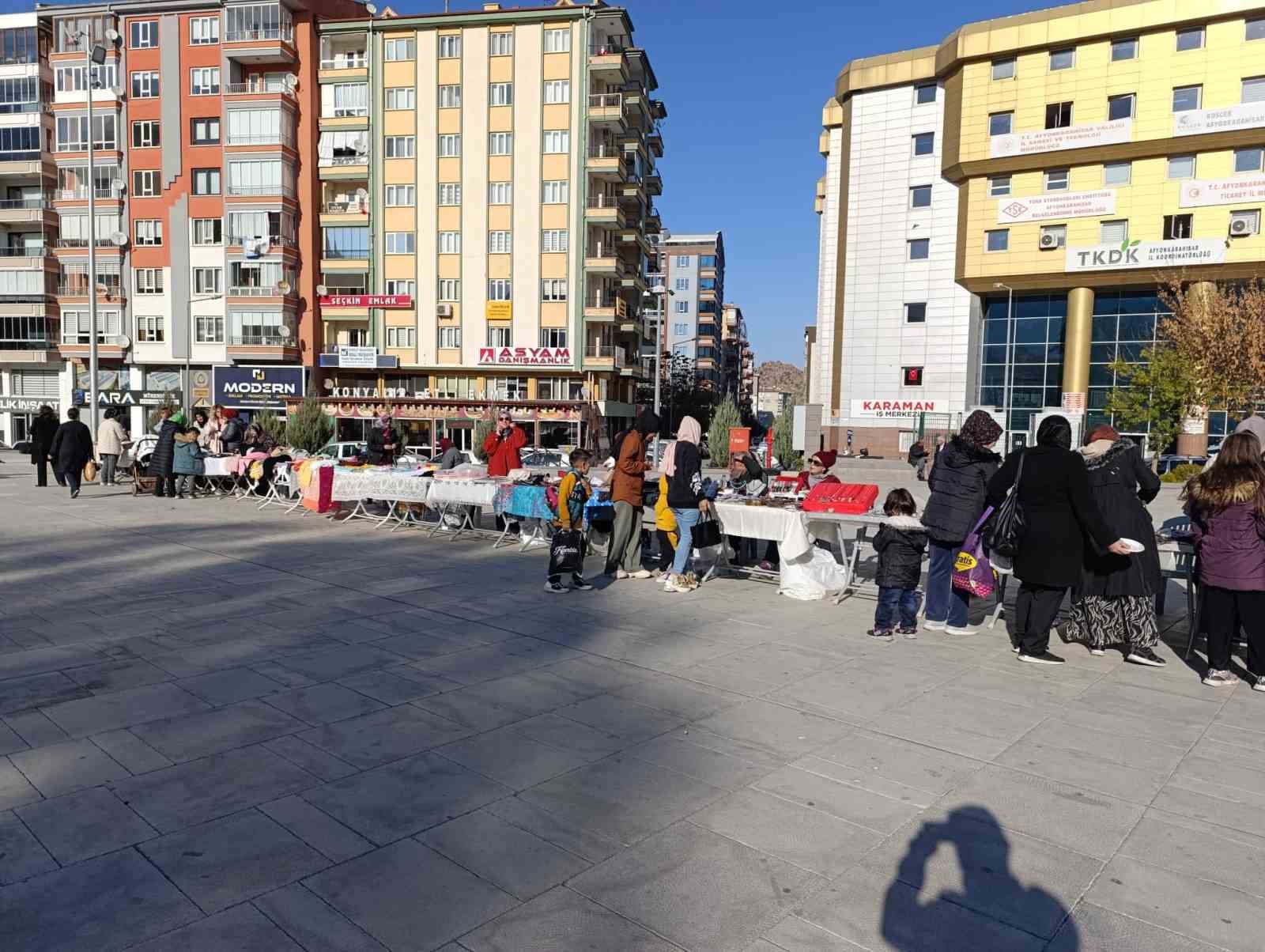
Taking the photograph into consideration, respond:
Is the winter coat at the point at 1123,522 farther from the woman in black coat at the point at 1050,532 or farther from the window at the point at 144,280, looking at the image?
the window at the point at 144,280

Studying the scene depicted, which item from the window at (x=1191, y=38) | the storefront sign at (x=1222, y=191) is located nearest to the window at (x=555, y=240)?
the storefront sign at (x=1222, y=191)

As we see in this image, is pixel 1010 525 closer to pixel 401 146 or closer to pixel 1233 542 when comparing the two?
pixel 1233 542

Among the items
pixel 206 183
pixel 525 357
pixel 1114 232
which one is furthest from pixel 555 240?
pixel 1114 232

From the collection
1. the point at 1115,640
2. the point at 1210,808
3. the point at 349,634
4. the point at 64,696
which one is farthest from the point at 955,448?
the point at 64,696

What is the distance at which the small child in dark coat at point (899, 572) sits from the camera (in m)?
7.27

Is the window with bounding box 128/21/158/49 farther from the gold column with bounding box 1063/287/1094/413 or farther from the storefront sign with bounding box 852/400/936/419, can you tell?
the gold column with bounding box 1063/287/1094/413

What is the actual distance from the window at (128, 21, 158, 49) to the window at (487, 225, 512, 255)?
74.2ft

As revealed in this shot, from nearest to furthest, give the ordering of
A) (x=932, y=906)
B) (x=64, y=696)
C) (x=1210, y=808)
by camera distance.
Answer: (x=932, y=906) < (x=1210, y=808) < (x=64, y=696)

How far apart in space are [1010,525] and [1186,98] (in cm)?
3969

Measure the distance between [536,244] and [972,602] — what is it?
136 feet

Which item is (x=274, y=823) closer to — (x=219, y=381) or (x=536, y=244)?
(x=536, y=244)

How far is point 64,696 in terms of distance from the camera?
518 cm

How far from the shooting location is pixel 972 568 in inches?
292

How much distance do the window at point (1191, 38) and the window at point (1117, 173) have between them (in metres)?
4.81
